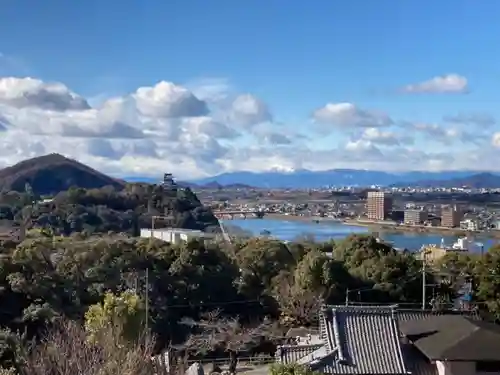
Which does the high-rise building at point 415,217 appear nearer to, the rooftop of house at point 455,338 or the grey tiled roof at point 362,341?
the rooftop of house at point 455,338

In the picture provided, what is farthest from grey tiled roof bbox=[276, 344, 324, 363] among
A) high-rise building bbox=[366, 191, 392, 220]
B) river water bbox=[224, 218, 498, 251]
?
high-rise building bbox=[366, 191, 392, 220]

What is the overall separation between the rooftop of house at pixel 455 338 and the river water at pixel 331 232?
33.2m

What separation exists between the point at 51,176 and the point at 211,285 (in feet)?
147

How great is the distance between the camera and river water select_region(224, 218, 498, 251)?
52438 mm

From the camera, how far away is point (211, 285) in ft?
71.8

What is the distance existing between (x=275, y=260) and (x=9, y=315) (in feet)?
28.5

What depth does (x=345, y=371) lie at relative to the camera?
1230cm

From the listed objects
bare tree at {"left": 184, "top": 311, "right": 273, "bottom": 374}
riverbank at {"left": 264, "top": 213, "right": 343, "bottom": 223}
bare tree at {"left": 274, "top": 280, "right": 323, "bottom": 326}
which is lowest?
bare tree at {"left": 184, "top": 311, "right": 273, "bottom": 374}

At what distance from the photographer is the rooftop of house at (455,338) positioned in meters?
12.4

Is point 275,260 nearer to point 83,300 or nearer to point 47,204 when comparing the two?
point 83,300

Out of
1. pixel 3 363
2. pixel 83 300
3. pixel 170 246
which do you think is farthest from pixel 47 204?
pixel 3 363

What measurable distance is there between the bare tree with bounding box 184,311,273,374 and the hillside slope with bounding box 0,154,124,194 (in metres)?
41.0

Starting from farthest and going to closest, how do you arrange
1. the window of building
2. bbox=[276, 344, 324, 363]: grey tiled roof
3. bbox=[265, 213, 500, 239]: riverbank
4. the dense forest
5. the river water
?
1. bbox=[265, 213, 500, 239]: riverbank
2. the river water
3. the dense forest
4. bbox=[276, 344, 324, 363]: grey tiled roof
5. the window of building

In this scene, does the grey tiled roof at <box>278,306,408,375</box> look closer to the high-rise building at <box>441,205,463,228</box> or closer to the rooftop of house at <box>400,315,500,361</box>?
the rooftop of house at <box>400,315,500,361</box>
